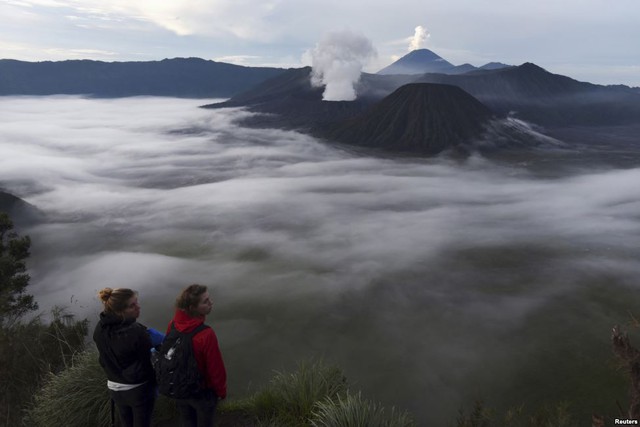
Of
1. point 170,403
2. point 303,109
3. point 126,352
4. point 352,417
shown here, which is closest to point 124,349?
point 126,352

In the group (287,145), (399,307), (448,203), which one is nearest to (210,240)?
(399,307)

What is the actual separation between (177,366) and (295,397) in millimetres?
3122

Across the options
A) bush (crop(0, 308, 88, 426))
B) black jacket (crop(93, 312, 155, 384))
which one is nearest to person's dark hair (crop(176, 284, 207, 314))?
black jacket (crop(93, 312, 155, 384))

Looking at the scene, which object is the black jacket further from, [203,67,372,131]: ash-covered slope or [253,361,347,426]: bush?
[203,67,372,131]: ash-covered slope

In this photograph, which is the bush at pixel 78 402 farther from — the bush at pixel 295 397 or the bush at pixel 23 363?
the bush at pixel 295 397

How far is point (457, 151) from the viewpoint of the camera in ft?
338

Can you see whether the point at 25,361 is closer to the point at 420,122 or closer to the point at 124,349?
the point at 124,349

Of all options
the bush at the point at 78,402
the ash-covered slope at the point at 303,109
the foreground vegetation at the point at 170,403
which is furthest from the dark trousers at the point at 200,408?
the ash-covered slope at the point at 303,109

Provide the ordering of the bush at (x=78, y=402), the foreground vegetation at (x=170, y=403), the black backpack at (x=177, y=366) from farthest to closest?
the bush at (x=78, y=402), the foreground vegetation at (x=170, y=403), the black backpack at (x=177, y=366)

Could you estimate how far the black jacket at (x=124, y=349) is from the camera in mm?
4660

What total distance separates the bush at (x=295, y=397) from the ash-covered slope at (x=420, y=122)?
99.9m

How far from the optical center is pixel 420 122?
110 meters

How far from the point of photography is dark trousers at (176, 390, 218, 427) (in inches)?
193

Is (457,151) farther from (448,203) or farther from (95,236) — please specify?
(95,236)
